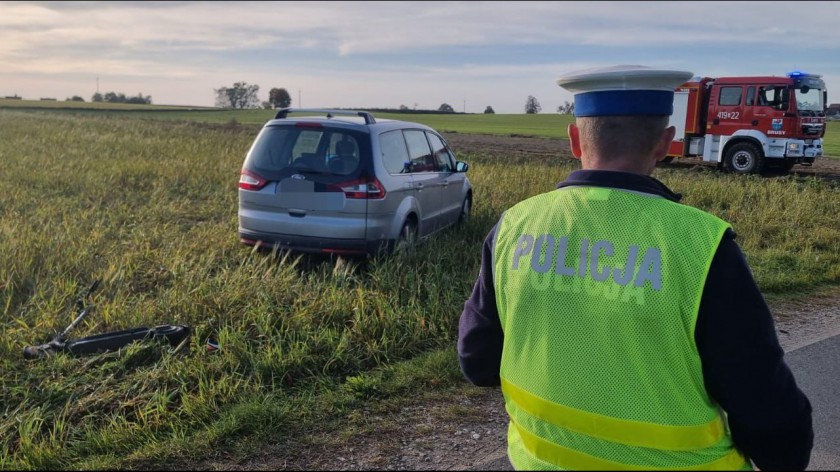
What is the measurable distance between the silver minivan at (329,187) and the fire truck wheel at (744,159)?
1451 centimetres

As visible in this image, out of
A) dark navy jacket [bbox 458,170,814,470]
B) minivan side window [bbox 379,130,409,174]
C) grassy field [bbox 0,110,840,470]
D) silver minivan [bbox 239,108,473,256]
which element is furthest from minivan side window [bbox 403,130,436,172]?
dark navy jacket [bbox 458,170,814,470]

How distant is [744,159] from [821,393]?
1638cm

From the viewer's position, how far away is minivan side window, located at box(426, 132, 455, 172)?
867 cm

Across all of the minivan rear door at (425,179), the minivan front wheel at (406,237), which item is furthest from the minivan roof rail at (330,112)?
the minivan front wheel at (406,237)

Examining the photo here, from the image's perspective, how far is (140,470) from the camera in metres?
3.25

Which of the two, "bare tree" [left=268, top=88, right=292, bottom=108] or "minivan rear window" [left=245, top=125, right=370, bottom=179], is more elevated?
"bare tree" [left=268, top=88, right=292, bottom=108]

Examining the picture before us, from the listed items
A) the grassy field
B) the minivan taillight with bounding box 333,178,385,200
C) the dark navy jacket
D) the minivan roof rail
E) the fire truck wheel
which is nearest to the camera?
the dark navy jacket

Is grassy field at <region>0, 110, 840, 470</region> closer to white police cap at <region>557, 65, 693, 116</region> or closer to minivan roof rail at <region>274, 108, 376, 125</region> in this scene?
minivan roof rail at <region>274, 108, 376, 125</region>

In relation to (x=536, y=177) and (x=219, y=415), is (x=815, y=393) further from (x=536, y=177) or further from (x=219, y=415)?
(x=536, y=177)

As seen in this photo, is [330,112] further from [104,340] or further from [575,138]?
[575,138]

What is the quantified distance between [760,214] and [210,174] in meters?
10.6

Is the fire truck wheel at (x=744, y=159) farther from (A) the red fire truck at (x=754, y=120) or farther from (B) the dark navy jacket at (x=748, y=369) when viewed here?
(B) the dark navy jacket at (x=748, y=369)

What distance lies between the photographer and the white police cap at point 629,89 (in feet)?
5.19

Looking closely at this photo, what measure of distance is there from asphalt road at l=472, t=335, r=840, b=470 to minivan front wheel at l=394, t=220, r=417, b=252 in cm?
365
